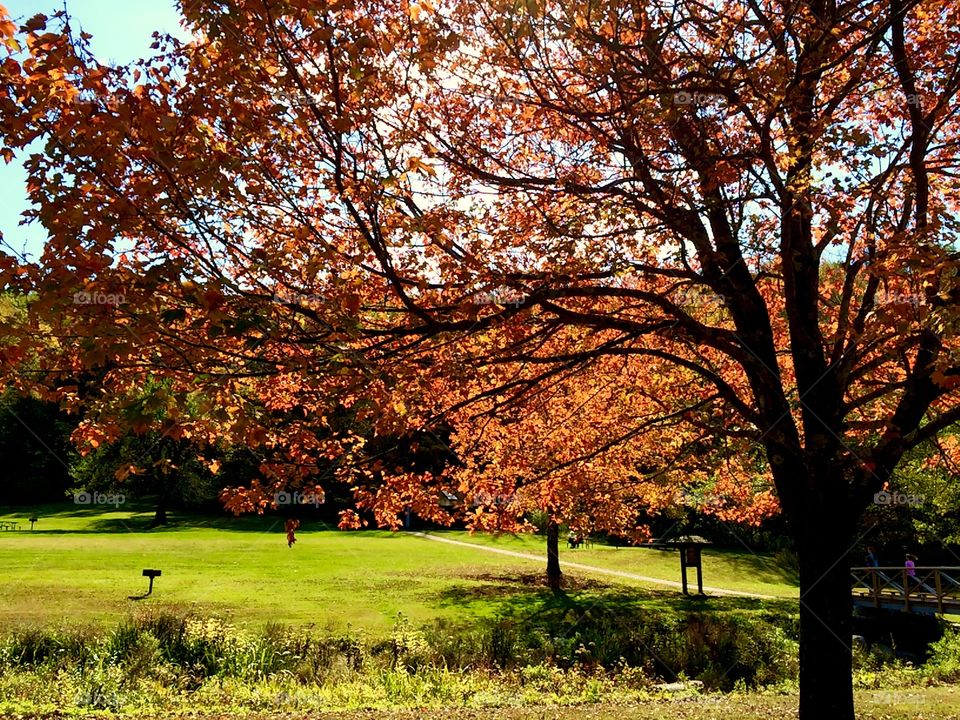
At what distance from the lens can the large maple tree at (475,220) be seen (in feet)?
Answer: 16.3

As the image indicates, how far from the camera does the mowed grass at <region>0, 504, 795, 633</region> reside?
18.2 metres

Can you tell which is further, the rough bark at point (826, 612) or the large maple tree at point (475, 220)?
the rough bark at point (826, 612)

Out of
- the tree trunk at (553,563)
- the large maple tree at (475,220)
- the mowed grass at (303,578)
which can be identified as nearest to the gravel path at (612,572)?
the mowed grass at (303,578)

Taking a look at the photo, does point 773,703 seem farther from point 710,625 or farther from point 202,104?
point 202,104

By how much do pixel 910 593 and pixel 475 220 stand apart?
2259cm

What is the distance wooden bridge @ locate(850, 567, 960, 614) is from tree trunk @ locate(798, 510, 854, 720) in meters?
16.8

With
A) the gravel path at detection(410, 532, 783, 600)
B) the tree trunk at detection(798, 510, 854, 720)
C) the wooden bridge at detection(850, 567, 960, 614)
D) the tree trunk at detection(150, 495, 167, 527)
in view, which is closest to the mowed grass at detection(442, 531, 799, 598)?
the gravel path at detection(410, 532, 783, 600)

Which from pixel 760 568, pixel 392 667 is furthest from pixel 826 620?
pixel 760 568

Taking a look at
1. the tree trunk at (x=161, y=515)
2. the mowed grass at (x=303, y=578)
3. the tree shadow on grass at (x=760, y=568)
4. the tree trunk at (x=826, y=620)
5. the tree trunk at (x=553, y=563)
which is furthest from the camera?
the tree trunk at (x=161, y=515)

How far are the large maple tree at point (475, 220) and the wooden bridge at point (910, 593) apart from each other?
52.5 ft

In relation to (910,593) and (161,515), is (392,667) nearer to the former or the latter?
(910,593)

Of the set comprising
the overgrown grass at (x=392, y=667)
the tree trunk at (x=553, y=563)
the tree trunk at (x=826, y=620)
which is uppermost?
Result: the tree trunk at (x=826, y=620)

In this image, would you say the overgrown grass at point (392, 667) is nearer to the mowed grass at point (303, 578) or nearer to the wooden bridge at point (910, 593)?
the mowed grass at point (303, 578)

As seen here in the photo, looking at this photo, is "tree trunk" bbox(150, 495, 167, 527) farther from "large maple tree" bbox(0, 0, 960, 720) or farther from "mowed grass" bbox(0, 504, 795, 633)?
"large maple tree" bbox(0, 0, 960, 720)
